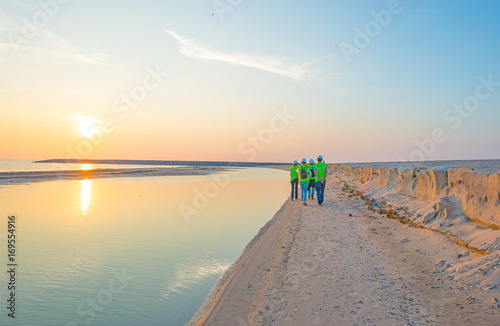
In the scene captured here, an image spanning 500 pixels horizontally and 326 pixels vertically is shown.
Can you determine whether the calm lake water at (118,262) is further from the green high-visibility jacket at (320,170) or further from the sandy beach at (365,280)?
the green high-visibility jacket at (320,170)

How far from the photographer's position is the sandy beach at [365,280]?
15.1ft

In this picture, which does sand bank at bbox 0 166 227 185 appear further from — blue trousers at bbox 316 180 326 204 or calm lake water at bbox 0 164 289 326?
blue trousers at bbox 316 180 326 204

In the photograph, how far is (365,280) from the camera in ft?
19.2

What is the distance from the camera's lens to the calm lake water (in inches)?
210

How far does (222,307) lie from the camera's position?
5.27 m

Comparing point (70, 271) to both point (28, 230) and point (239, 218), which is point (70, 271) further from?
point (239, 218)

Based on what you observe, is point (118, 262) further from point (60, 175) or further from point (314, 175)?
point (60, 175)

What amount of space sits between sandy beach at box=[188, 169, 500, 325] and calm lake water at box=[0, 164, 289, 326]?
27.8 inches

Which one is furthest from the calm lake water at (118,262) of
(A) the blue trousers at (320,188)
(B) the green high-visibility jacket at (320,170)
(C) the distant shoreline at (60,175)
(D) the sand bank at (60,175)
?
(D) the sand bank at (60,175)

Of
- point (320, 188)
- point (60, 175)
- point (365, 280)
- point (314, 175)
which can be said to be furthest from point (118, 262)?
point (60, 175)

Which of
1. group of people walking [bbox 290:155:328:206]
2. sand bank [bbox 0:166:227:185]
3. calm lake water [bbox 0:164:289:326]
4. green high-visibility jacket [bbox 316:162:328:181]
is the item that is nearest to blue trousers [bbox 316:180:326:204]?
group of people walking [bbox 290:155:328:206]

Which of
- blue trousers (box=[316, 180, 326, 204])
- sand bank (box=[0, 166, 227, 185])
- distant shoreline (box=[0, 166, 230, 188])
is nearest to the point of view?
blue trousers (box=[316, 180, 326, 204])

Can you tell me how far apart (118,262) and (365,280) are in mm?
5216

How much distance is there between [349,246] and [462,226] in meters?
2.70
